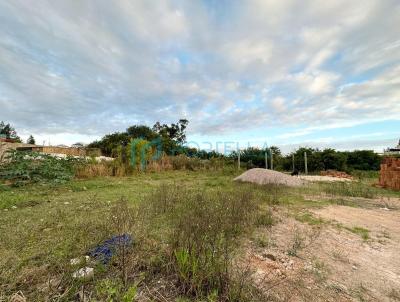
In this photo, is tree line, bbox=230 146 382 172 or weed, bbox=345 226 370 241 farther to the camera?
tree line, bbox=230 146 382 172

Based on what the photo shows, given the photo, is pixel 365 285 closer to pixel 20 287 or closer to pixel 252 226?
pixel 252 226

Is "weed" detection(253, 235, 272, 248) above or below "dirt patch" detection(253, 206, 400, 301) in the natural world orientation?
above

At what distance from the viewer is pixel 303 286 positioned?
191cm

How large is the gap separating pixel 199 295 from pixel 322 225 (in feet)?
8.32

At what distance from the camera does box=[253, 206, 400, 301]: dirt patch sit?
6.17 ft

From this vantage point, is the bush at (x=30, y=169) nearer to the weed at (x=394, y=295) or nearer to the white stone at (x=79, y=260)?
the white stone at (x=79, y=260)

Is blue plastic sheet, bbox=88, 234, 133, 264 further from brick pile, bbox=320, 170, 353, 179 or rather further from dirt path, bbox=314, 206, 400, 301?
brick pile, bbox=320, 170, 353, 179

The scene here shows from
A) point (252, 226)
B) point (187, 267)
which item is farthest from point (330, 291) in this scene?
point (252, 226)

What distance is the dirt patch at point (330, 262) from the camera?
6.17 ft

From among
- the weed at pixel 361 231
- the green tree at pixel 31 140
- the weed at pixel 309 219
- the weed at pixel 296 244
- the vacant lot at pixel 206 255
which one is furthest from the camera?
the green tree at pixel 31 140

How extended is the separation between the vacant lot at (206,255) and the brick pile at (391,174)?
4.78 metres

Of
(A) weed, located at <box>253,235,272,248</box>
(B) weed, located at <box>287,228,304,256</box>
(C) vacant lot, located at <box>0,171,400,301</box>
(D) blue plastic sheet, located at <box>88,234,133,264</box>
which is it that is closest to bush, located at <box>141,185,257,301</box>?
(C) vacant lot, located at <box>0,171,400,301</box>

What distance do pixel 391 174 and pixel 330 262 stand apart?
7.34 meters

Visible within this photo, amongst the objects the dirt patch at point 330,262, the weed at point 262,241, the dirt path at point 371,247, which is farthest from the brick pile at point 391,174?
the weed at point 262,241
